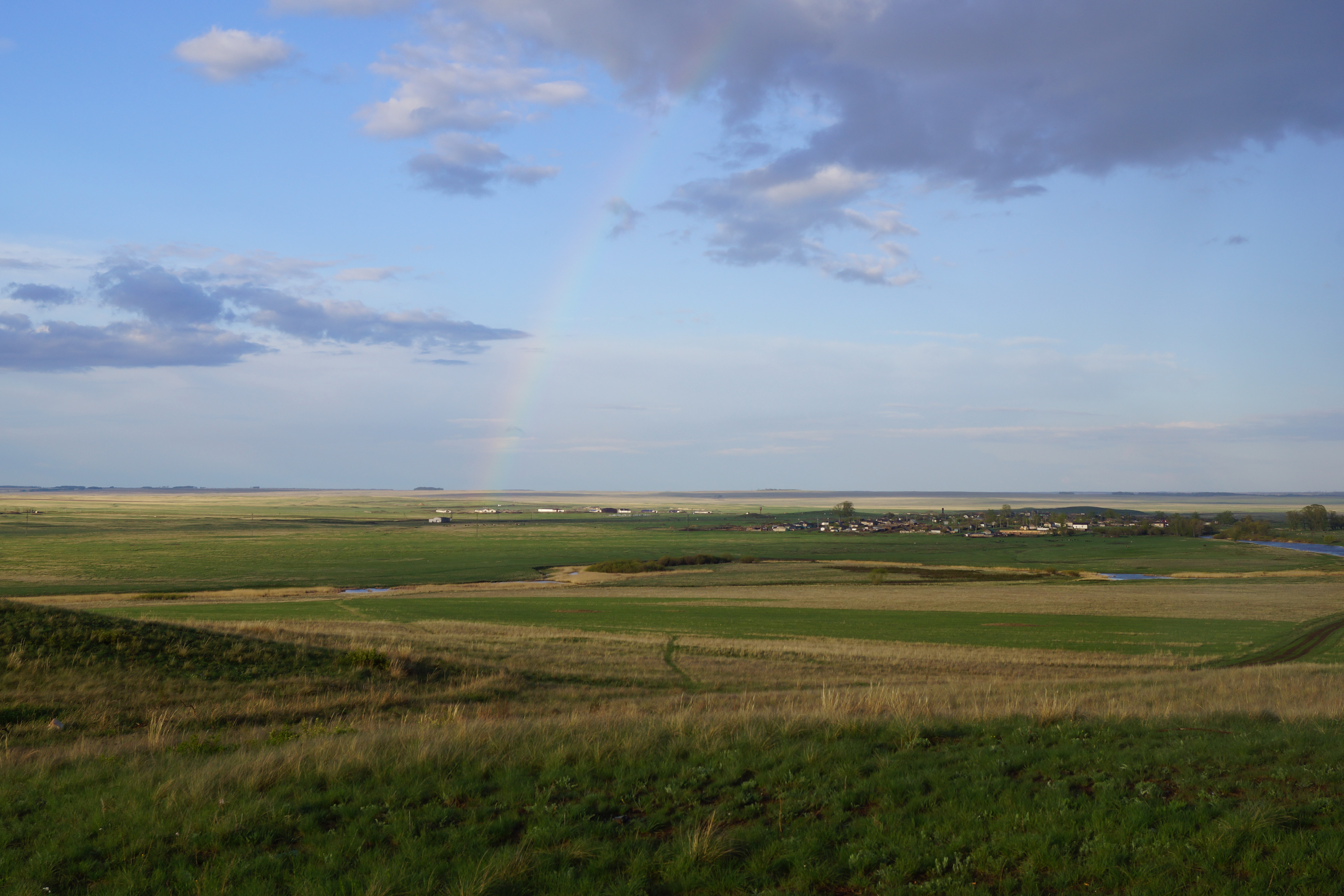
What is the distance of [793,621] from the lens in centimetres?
4797

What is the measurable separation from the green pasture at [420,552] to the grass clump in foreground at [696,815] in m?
70.3

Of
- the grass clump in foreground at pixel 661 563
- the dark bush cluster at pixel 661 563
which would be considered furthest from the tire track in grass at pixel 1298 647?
the dark bush cluster at pixel 661 563

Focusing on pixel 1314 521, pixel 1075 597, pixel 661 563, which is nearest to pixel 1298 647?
pixel 1075 597

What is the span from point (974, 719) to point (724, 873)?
7457 millimetres

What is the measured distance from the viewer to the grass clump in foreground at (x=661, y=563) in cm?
9938

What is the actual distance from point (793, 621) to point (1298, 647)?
24726 millimetres

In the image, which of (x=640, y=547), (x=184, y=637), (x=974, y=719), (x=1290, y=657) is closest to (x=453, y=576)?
(x=640, y=547)

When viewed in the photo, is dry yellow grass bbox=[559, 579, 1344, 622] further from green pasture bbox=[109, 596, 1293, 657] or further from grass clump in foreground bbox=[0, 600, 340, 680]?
grass clump in foreground bbox=[0, 600, 340, 680]

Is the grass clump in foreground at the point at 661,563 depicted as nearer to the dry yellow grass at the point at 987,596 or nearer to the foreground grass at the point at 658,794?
the dry yellow grass at the point at 987,596

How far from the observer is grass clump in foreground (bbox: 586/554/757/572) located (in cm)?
9938

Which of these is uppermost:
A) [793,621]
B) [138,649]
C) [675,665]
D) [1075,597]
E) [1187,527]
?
[138,649]

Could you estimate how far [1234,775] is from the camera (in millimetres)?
9125

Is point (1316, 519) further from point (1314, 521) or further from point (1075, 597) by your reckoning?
point (1075, 597)

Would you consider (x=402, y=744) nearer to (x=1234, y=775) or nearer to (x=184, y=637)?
(x=1234, y=775)
